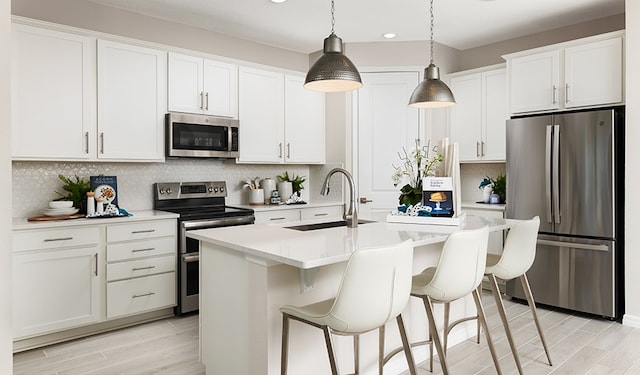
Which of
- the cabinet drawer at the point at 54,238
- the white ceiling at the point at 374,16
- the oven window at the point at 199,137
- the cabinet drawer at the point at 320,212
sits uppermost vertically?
the white ceiling at the point at 374,16

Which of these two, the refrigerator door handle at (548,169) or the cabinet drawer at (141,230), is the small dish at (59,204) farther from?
the refrigerator door handle at (548,169)

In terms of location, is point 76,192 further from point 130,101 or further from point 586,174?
point 586,174

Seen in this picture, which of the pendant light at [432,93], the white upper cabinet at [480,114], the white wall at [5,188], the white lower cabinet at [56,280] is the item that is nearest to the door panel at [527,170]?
the white upper cabinet at [480,114]

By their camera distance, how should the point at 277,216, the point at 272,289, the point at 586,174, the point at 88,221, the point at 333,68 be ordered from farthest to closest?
the point at 277,216, the point at 586,174, the point at 88,221, the point at 333,68, the point at 272,289

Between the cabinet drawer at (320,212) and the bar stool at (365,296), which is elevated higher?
the cabinet drawer at (320,212)

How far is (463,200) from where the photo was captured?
17.6 feet

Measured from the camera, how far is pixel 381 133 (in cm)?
510

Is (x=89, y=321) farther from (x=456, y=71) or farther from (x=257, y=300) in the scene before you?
(x=456, y=71)

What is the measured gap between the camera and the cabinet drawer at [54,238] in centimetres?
304

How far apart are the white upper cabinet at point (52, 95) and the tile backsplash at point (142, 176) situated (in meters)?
0.33

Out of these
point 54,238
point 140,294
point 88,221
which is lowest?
point 140,294

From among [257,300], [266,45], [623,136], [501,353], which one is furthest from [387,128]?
[257,300]

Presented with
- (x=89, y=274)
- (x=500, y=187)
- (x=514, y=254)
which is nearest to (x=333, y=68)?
(x=514, y=254)
